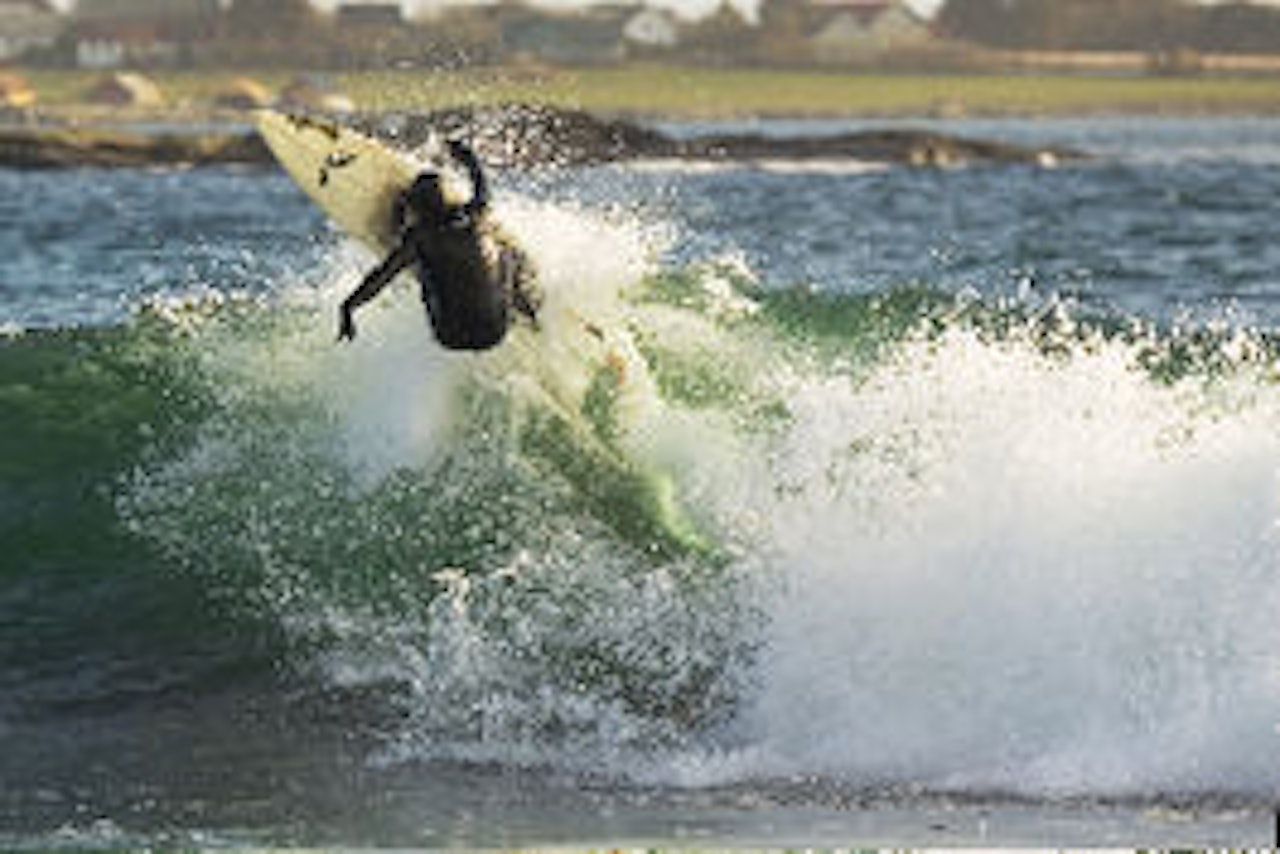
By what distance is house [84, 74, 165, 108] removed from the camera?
16200 centimetres

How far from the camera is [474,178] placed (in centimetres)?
1380

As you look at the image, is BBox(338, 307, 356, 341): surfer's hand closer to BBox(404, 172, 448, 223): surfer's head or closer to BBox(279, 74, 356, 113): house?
BBox(404, 172, 448, 223): surfer's head

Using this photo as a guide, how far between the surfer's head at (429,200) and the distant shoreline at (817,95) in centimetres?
13023

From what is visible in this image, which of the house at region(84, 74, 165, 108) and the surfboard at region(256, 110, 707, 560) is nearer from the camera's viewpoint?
the surfboard at region(256, 110, 707, 560)

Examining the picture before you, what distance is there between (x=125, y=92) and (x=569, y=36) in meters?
31.1

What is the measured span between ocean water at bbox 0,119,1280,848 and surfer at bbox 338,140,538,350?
1317mm

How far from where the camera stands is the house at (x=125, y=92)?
162000 millimetres

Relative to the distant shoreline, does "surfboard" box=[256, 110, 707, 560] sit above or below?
above

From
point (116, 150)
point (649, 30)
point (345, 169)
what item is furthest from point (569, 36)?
point (345, 169)

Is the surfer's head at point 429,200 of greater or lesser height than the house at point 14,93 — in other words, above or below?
above

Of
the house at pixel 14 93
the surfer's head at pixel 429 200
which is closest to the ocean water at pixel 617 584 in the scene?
the surfer's head at pixel 429 200

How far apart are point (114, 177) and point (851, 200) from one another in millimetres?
22870

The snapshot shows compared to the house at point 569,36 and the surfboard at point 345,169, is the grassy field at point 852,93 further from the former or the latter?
the surfboard at point 345,169

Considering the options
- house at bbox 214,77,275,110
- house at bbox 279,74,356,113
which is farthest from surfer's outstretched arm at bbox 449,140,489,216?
house at bbox 214,77,275,110
